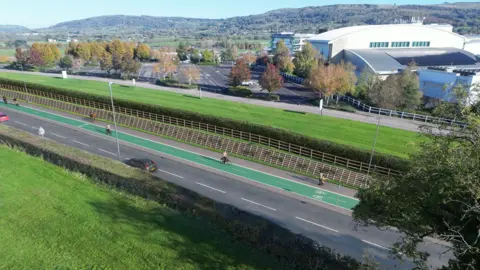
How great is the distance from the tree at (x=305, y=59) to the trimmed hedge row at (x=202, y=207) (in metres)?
58.6

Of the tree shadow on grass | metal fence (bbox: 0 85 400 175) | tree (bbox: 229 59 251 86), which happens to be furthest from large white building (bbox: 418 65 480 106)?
the tree shadow on grass

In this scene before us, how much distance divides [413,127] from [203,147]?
27.1 meters

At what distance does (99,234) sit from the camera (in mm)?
17141

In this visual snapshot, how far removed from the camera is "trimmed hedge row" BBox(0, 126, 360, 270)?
16484 mm

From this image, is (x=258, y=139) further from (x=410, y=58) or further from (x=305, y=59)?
(x=410, y=58)

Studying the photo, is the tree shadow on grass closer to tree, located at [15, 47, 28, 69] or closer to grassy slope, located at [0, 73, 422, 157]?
grassy slope, located at [0, 73, 422, 157]

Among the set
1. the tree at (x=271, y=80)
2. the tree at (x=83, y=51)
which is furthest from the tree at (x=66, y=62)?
the tree at (x=271, y=80)

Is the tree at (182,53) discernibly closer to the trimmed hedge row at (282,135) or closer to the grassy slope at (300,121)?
the grassy slope at (300,121)

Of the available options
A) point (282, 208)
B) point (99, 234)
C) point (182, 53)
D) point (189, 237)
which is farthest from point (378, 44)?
point (99, 234)

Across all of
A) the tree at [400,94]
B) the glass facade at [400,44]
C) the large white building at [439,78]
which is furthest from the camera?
the glass facade at [400,44]

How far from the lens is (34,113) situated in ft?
166

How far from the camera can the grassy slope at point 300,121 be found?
116ft

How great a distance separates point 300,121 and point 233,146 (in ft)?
39.8

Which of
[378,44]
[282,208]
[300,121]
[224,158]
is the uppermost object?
[378,44]
